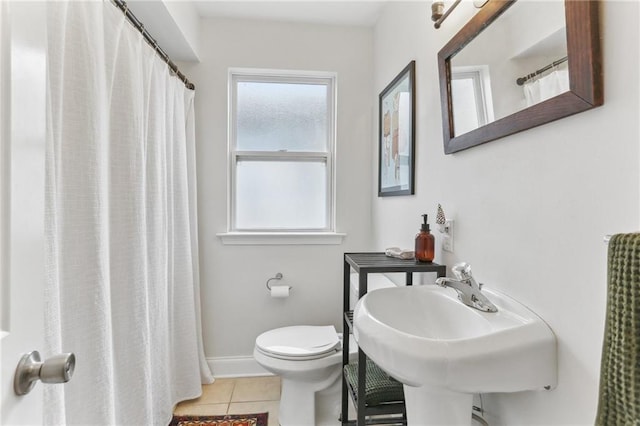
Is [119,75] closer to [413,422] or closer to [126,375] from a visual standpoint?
[126,375]

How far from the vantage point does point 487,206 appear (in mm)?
1005

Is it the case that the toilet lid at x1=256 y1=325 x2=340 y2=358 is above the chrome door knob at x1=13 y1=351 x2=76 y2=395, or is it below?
below

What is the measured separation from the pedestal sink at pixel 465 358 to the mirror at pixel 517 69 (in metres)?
0.51

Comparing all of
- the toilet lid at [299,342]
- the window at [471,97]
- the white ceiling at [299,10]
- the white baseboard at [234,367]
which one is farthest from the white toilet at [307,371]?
the white ceiling at [299,10]

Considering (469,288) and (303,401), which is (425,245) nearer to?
(469,288)

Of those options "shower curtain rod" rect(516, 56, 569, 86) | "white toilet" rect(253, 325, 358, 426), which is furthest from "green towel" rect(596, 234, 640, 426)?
"white toilet" rect(253, 325, 358, 426)

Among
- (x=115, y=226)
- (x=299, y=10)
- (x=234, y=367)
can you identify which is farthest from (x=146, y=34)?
(x=234, y=367)

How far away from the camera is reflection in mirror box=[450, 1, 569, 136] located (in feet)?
2.39

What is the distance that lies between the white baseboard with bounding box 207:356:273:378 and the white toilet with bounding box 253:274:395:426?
53cm

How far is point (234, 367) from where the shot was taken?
2127 millimetres

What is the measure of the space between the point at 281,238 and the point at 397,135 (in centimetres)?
100

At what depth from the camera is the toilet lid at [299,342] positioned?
159cm

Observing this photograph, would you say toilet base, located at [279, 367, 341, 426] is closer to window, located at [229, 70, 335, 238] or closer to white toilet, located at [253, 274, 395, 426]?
white toilet, located at [253, 274, 395, 426]

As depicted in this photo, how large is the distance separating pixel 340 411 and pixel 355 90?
199 cm
